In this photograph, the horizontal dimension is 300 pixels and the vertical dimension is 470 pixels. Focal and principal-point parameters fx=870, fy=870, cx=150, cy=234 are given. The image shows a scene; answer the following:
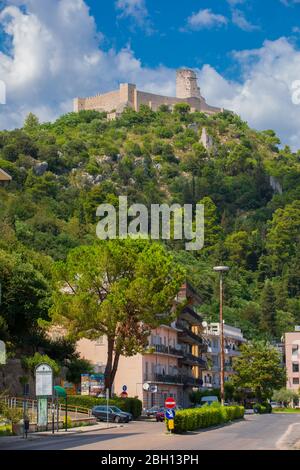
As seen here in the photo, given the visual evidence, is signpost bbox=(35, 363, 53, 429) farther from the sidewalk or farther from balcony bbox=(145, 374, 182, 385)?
balcony bbox=(145, 374, 182, 385)

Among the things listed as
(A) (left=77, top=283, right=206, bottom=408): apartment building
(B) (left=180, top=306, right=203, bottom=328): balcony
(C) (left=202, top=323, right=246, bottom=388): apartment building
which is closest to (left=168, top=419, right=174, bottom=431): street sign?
(A) (left=77, top=283, right=206, bottom=408): apartment building

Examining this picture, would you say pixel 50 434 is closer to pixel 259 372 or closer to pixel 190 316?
pixel 190 316

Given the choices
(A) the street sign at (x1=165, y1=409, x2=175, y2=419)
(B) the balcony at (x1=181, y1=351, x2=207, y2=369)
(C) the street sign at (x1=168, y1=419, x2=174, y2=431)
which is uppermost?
(B) the balcony at (x1=181, y1=351, x2=207, y2=369)

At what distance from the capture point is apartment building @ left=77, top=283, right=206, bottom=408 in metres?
73.3

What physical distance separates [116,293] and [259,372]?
47.7 m

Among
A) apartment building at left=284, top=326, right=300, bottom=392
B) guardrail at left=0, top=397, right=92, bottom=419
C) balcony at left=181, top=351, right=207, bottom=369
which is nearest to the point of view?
guardrail at left=0, top=397, right=92, bottom=419

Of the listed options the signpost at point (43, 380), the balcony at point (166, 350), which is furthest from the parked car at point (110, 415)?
the balcony at point (166, 350)

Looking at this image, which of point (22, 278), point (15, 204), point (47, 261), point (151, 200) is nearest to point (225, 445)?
point (22, 278)

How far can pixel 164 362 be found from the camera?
83.3m

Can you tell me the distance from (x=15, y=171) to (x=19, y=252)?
335 ft

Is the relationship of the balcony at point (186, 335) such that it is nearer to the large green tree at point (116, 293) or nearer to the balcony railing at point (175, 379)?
the balcony railing at point (175, 379)

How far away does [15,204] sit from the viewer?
481 ft

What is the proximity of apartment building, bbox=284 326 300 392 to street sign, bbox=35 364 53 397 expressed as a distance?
328 ft

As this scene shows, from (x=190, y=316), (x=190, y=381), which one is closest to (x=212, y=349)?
(x=190, y=316)
